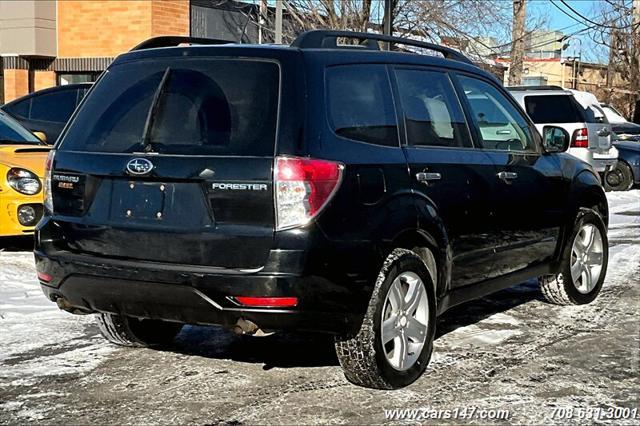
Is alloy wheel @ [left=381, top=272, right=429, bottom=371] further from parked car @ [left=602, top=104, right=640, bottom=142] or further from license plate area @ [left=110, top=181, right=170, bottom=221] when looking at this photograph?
parked car @ [left=602, top=104, right=640, bottom=142]

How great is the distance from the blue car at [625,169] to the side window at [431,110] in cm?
1327

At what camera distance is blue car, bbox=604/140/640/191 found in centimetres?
1772

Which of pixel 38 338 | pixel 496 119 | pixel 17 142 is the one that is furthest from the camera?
pixel 17 142

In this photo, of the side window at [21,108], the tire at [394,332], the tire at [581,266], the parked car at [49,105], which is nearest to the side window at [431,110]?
the tire at [394,332]

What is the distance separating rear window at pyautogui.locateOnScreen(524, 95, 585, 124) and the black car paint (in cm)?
1053

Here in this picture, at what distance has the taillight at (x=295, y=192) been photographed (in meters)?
4.07

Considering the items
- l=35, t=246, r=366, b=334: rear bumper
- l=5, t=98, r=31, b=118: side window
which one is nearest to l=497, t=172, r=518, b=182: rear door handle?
l=35, t=246, r=366, b=334: rear bumper

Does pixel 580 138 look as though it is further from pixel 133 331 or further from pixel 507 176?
pixel 133 331

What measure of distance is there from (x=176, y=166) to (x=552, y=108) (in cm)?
1211

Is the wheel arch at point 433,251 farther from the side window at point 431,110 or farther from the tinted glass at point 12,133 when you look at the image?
the tinted glass at point 12,133

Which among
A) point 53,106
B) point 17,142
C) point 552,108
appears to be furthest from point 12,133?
point 552,108

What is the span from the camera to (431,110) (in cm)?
523

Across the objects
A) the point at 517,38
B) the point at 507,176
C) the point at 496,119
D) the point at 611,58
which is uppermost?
the point at 611,58

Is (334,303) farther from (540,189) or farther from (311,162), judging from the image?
(540,189)
